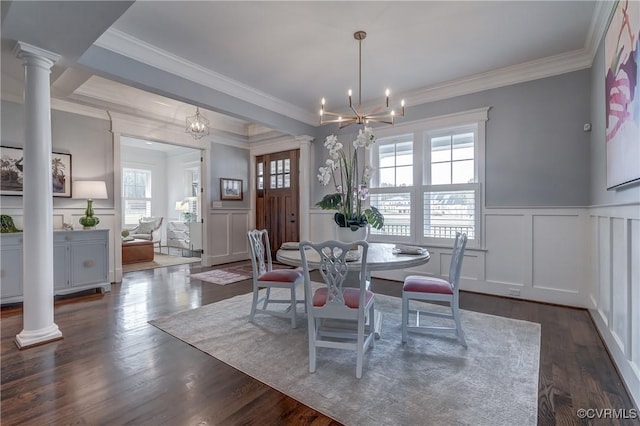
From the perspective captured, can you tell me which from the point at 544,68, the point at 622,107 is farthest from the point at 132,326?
the point at 544,68

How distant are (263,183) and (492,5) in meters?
5.07

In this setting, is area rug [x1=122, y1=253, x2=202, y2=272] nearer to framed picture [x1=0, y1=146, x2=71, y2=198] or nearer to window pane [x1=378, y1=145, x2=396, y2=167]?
framed picture [x1=0, y1=146, x2=71, y2=198]

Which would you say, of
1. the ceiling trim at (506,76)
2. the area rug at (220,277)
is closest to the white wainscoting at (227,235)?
the area rug at (220,277)

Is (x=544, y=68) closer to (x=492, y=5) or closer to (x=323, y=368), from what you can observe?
(x=492, y=5)

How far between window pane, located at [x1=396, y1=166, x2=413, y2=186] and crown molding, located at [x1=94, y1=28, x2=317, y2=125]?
2.04 m

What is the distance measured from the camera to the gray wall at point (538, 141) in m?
3.31

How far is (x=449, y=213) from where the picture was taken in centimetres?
414

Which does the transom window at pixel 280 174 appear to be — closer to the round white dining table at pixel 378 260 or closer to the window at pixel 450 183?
the window at pixel 450 183

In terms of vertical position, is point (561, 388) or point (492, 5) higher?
point (492, 5)

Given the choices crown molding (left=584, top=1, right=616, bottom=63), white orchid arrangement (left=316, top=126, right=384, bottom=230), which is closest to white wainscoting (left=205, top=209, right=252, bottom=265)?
white orchid arrangement (left=316, top=126, right=384, bottom=230)

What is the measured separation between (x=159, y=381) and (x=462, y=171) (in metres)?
4.08

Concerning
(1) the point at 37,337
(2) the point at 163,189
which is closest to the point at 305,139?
(1) the point at 37,337

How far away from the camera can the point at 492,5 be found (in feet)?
8.25

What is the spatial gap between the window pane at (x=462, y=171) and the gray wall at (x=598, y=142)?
4.01 ft
